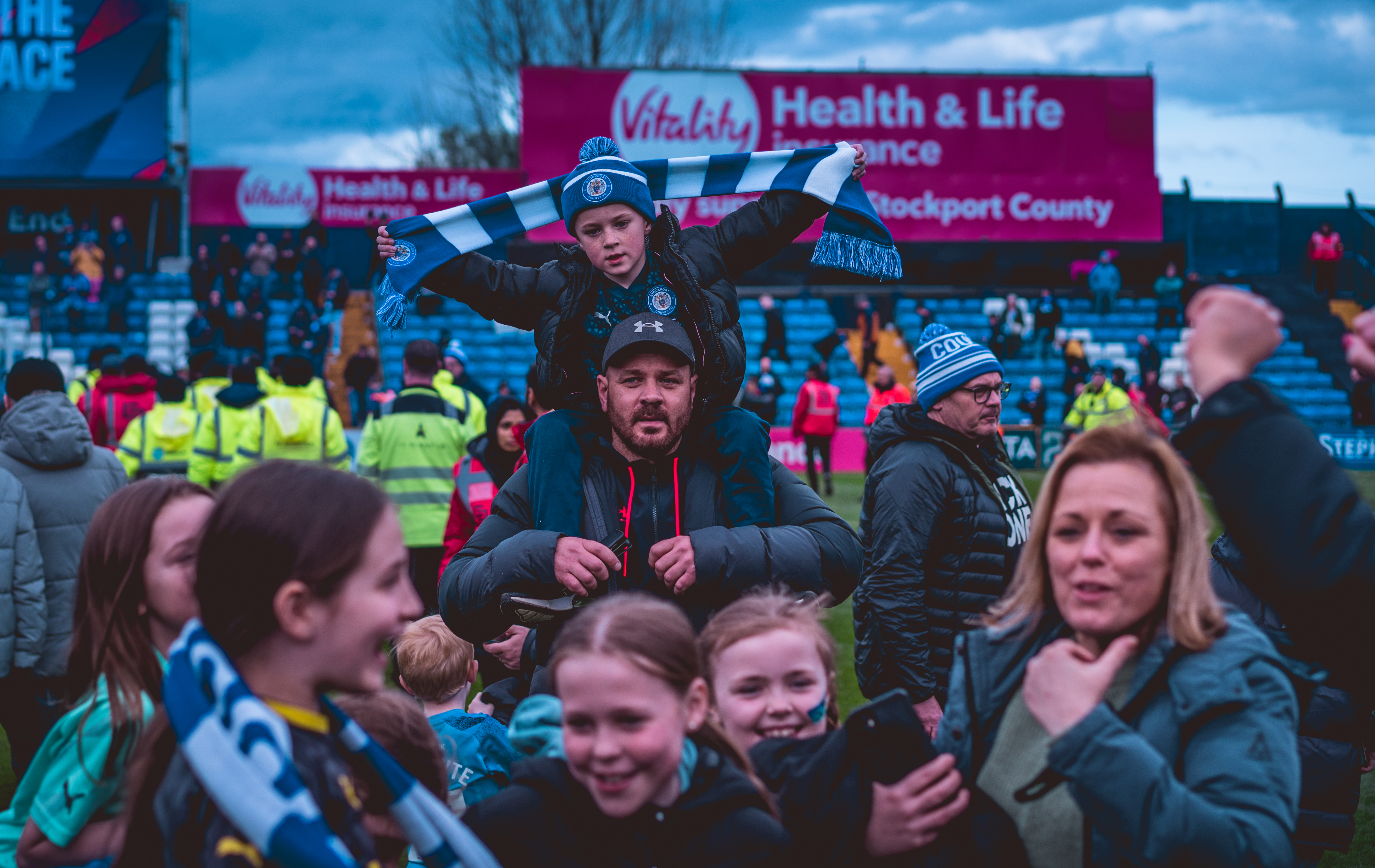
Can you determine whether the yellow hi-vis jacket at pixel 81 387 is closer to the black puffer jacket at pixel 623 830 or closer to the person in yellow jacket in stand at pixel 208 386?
the person in yellow jacket in stand at pixel 208 386

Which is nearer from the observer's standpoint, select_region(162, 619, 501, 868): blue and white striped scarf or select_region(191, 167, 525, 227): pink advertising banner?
select_region(162, 619, 501, 868): blue and white striped scarf

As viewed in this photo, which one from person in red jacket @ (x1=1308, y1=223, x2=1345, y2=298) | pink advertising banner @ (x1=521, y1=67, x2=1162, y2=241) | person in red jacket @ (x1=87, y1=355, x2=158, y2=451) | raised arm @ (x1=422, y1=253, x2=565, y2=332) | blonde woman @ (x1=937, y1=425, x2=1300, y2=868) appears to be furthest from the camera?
person in red jacket @ (x1=1308, y1=223, x2=1345, y2=298)

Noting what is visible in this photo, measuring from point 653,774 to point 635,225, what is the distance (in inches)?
71.6

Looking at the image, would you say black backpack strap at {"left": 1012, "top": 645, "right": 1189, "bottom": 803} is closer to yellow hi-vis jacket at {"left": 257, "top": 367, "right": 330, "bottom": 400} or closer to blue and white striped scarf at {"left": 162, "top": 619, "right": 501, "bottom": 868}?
blue and white striped scarf at {"left": 162, "top": 619, "right": 501, "bottom": 868}

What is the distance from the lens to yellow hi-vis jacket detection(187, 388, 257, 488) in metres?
7.28

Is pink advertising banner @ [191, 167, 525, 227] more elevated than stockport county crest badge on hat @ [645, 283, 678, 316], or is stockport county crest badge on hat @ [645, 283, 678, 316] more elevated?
pink advertising banner @ [191, 167, 525, 227]

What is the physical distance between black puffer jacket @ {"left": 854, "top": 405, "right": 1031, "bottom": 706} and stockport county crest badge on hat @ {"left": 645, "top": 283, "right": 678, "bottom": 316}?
3.59 feet

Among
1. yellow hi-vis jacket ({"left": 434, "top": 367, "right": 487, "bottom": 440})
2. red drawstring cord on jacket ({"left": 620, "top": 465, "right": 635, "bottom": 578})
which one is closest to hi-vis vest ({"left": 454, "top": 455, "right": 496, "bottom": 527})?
yellow hi-vis jacket ({"left": 434, "top": 367, "right": 487, "bottom": 440})

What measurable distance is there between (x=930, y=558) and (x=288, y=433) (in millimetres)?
4774

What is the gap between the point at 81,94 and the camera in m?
27.0

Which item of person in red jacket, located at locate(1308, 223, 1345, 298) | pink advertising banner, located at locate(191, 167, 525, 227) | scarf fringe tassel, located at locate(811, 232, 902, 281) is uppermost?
pink advertising banner, located at locate(191, 167, 525, 227)

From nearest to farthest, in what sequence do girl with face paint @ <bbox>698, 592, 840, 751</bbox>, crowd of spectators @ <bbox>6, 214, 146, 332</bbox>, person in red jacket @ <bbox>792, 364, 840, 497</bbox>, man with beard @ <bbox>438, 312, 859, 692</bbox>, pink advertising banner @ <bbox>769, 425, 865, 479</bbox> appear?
girl with face paint @ <bbox>698, 592, 840, 751</bbox>, man with beard @ <bbox>438, 312, 859, 692</bbox>, person in red jacket @ <bbox>792, 364, 840, 497</bbox>, pink advertising banner @ <bbox>769, 425, 865, 479</bbox>, crowd of spectators @ <bbox>6, 214, 146, 332</bbox>

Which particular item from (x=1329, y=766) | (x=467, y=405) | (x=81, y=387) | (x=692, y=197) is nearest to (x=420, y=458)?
(x=467, y=405)

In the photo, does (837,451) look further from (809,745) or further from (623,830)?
(623,830)
